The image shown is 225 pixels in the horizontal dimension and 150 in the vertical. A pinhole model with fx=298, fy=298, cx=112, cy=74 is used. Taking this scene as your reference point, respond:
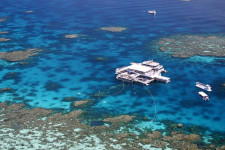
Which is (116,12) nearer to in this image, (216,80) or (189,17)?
(189,17)

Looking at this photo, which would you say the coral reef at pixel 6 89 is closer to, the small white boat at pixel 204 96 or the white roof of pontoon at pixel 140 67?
the white roof of pontoon at pixel 140 67

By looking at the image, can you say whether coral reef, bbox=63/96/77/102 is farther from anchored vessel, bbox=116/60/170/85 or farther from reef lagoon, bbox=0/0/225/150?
anchored vessel, bbox=116/60/170/85

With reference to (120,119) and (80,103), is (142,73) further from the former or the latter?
(120,119)

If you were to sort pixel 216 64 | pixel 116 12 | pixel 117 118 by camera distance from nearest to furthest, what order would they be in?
pixel 117 118 < pixel 216 64 < pixel 116 12

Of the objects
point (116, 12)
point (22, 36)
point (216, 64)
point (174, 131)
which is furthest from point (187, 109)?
point (116, 12)

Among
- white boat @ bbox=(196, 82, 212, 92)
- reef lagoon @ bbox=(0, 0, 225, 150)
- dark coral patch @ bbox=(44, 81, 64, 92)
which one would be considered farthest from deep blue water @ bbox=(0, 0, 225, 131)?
white boat @ bbox=(196, 82, 212, 92)

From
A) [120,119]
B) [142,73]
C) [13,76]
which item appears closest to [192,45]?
[142,73]

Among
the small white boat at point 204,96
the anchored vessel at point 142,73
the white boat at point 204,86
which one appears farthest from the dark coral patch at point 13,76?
the small white boat at point 204,96
